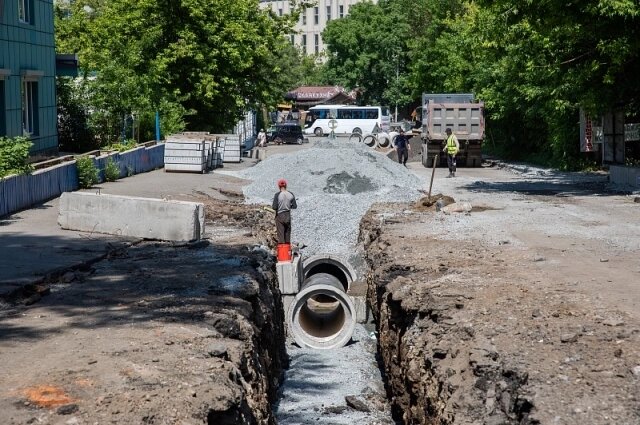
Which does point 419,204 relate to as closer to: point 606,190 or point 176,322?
point 606,190

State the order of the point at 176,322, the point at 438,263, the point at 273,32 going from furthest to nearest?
the point at 273,32, the point at 438,263, the point at 176,322

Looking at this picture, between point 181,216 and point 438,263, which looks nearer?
point 438,263

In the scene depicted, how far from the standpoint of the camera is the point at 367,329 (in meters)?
19.7

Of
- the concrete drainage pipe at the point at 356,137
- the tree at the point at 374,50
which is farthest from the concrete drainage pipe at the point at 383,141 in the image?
the tree at the point at 374,50

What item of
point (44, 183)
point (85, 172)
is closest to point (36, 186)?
point (44, 183)

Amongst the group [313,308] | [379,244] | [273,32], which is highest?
[273,32]

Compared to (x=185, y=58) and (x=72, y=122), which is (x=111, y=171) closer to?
(x=72, y=122)

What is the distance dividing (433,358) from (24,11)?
2138cm

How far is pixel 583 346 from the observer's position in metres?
9.62

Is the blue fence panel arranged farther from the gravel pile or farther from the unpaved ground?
the unpaved ground

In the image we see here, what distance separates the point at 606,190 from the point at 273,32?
20254 millimetres

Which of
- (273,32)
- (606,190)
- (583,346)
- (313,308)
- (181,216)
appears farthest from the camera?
(273,32)

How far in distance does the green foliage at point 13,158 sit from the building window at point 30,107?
7.76 m

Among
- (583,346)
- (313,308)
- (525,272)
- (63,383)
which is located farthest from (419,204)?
(63,383)
